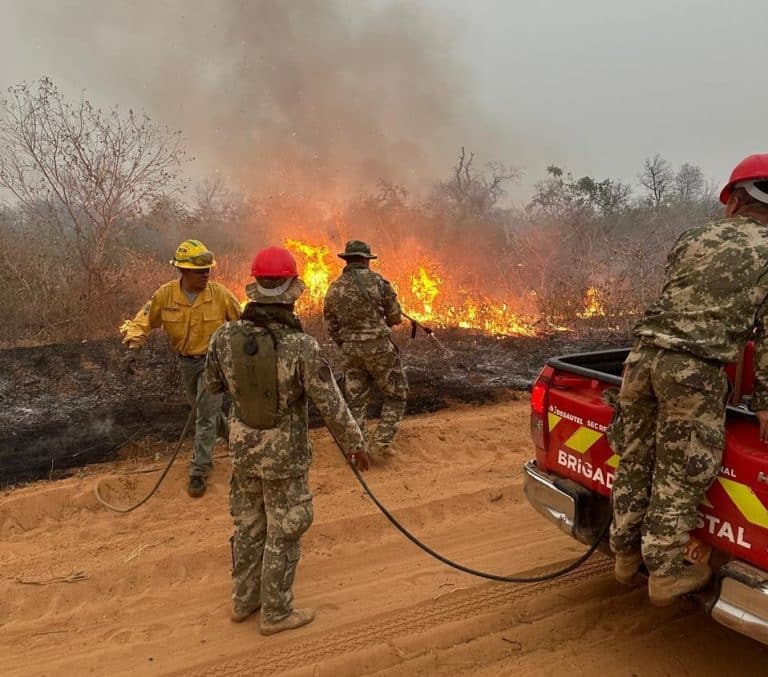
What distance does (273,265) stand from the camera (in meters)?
3.11

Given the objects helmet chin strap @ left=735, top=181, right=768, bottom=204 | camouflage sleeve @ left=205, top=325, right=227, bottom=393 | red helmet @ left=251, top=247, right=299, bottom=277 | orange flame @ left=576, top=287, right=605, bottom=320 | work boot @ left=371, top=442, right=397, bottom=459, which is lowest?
work boot @ left=371, top=442, right=397, bottom=459

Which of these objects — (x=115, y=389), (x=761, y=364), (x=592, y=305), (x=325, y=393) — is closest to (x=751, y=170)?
(x=761, y=364)

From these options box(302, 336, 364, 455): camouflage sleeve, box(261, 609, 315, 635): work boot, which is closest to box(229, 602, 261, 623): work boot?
box(261, 609, 315, 635): work boot

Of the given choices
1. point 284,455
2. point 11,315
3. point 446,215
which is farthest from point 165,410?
point 446,215

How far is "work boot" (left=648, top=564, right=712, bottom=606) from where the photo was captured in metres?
2.38

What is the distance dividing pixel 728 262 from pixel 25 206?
1242 cm

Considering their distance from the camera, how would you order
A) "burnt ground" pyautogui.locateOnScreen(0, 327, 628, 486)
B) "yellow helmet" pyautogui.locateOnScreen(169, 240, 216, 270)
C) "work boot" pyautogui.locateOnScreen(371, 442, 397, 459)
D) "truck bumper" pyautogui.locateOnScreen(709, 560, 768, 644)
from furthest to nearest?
"work boot" pyautogui.locateOnScreen(371, 442, 397, 459)
"burnt ground" pyautogui.locateOnScreen(0, 327, 628, 486)
"yellow helmet" pyautogui.locateOnScreen(169, 240, 216, 270)
"truck bumper" pyautogui.locateOnScreen(709, 560, 768, 644)

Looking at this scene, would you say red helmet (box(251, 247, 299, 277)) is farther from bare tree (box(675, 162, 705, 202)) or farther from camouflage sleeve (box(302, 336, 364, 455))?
bare tree (box(675, 162, 705, 202))

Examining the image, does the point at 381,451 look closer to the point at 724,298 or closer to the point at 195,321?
the point at 195,321

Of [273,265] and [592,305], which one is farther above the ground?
[273,265]

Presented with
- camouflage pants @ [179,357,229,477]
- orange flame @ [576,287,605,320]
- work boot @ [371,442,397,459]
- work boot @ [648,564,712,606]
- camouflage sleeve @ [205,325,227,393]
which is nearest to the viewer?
work boot @ [648,564,712,606]

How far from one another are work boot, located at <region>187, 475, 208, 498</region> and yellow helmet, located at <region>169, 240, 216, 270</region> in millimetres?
1796

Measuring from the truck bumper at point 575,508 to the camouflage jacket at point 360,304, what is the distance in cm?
290

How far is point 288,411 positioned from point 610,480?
1.73 metres
